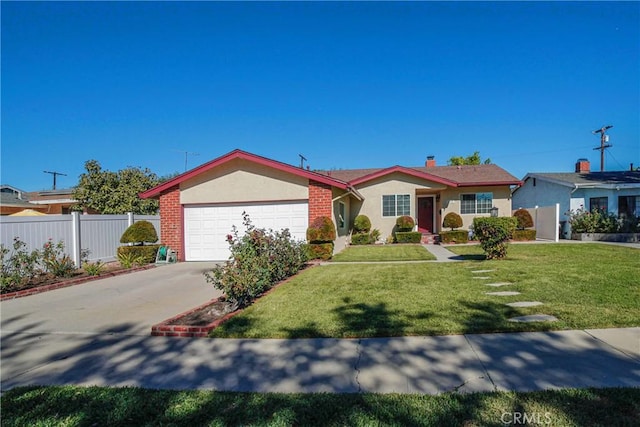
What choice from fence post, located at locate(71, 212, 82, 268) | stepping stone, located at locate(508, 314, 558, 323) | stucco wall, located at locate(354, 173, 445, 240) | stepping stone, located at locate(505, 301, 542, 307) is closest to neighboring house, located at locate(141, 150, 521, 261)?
fence post, located at locate(71, 212, 82, 268)

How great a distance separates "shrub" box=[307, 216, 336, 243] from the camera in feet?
37.9

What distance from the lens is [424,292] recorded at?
20.8 ft

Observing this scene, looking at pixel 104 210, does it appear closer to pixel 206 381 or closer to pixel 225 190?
pixel 225 190

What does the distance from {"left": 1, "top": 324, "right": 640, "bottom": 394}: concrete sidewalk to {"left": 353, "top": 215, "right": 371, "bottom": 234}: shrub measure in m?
13.8

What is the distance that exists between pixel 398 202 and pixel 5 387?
1716cm

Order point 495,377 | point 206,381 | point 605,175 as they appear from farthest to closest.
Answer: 1. point 605,175
2. point 206,381
3. point 495,377

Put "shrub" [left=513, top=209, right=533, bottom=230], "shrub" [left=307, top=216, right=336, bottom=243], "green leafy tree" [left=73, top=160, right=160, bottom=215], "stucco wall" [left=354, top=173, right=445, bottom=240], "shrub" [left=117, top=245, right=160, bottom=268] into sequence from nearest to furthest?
1. "shrub" [left=307, top=216, right=336, bottom=243]
2. "shrub" [left=117, top=245, right=160, bottom=268]
3. "shrub" [left=513, top=209, right=533, bottom=230]
4. "stucco wall" [left=354, top=173, right=445, bottom=240]
5. "green leafy tree" [left=73, top=160, right=160, bottom=215]

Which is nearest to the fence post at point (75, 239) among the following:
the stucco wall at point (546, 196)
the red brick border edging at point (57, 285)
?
the red brick border edging at point (57, 285)

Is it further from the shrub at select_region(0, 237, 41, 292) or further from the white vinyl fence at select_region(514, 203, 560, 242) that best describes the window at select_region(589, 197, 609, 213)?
the shrub at select_region(0, 237, 41, 292)

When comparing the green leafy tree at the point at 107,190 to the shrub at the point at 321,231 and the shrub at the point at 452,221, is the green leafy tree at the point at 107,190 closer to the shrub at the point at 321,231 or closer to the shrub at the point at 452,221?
the shrub at the point at 321,231

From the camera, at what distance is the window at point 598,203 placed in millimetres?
18608

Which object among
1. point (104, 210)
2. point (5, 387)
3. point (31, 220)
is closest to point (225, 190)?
point (31, 220)

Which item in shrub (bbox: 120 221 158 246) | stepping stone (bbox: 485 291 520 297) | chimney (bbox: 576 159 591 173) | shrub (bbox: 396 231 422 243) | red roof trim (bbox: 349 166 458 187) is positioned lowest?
stepping stone (bbox: 485 291 520 297)

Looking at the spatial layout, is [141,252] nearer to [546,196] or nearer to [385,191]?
[385,191]
